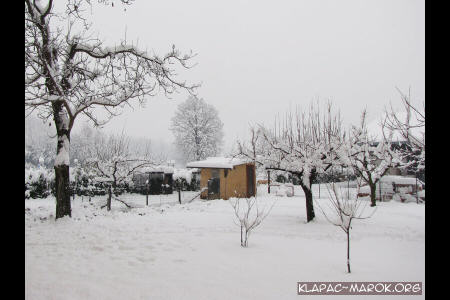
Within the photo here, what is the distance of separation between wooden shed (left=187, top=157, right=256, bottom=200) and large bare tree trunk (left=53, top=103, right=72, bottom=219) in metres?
9.92

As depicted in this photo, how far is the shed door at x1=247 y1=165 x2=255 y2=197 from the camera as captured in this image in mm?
17806

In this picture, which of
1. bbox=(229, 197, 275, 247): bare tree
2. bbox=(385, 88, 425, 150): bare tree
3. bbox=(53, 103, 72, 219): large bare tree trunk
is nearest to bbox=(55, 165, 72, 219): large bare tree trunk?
bbox=(53, 103, 72, 219): large bare tree trunk

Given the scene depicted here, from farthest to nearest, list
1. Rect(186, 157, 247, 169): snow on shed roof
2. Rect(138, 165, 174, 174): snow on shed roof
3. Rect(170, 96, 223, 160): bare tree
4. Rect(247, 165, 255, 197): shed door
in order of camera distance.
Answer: Rect(170, 96, 223, 160): bare tree < Rect(138, 165, 174, 174): snow on shed roof < Rect(247, 165, 255, 197): shed door < Rect(186, 157, 247, 169): snow on shed roof

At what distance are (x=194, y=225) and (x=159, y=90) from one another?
15.1 feet

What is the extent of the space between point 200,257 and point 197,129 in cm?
2704

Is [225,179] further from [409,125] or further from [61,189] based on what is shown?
[409,125]

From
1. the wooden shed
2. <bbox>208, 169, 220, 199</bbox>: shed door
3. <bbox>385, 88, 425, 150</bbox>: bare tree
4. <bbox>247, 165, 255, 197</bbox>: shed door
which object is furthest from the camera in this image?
<bbox>247, 165, 255, 197</bbox>: shed door

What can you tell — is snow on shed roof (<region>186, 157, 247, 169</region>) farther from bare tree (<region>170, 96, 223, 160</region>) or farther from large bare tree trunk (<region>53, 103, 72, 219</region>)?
bare tree (<region>170, 96, 223, 160</region>)

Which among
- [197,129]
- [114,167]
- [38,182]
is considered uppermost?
[197,129]

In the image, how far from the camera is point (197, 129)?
31.5 meters

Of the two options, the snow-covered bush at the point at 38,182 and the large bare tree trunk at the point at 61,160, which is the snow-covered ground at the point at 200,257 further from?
the snow-covered bush at the point at 38,182

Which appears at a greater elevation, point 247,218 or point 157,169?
point 157,169

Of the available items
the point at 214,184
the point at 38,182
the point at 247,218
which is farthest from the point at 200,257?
the point at 38,182

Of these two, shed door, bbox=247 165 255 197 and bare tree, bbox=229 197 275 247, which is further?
shed door, bbox=247 165 255 197
